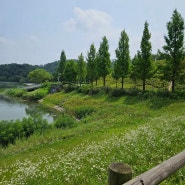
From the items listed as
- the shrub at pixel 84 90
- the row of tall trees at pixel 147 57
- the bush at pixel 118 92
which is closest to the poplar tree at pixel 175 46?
the row of tall trees at pixel 147 57

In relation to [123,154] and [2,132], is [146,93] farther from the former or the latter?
[123,154]

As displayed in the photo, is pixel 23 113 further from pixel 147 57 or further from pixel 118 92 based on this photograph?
pixel 147 57

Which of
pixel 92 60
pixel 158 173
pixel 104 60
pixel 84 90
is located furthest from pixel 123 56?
pixel 158 173

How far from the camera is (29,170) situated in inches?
366

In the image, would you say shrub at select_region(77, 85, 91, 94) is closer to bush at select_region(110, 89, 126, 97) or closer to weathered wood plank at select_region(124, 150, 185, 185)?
bush at select_region(110, 89, 126, 97)

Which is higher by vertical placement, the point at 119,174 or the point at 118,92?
the point at 119,174

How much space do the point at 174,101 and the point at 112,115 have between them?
848 cm

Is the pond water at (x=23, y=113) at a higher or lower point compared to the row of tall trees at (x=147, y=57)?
lower

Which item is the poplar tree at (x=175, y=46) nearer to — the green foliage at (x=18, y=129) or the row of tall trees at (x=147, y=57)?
the row of tall trees at (x=147, y=57)

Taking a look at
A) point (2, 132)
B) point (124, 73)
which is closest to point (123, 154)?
point (2, 132)

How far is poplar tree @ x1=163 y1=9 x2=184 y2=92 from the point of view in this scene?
32.8m

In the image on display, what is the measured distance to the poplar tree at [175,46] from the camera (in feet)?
108

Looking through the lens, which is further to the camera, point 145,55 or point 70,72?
point 70,72

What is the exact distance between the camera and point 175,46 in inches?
1300
